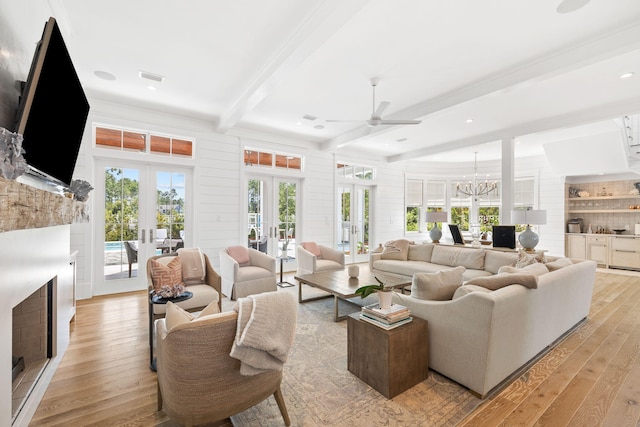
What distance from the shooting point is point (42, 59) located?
1.64 meters

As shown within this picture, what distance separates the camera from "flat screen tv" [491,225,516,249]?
4.67m

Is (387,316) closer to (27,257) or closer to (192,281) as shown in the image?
(27,257)

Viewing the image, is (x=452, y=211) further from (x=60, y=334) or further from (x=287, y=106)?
(x=60, y=334)

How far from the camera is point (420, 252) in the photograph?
18.2 feet

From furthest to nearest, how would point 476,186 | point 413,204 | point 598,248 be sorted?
point 413,204
point 476,186
point 598,248

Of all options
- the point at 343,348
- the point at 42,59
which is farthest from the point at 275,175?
the point at 42,59

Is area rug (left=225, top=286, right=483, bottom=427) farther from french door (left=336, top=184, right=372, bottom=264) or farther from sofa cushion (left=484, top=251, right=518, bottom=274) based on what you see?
french door (left=336, top=184, right=372, bottom=264)

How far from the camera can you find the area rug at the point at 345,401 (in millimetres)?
1904

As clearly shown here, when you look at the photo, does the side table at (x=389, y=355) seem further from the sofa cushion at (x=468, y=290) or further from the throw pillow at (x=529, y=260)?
the throw pillow at (x=529, y=260)

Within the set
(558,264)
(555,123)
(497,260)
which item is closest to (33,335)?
(558,264)

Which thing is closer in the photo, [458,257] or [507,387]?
[507,387]

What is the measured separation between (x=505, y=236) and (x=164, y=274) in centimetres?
491

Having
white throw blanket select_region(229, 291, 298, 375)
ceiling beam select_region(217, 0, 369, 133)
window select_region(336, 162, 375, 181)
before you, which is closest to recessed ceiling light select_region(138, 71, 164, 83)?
ceiling beam select_region(217, 0, 369, 133)

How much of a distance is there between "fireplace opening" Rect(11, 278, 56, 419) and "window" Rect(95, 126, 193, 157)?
2.91m
